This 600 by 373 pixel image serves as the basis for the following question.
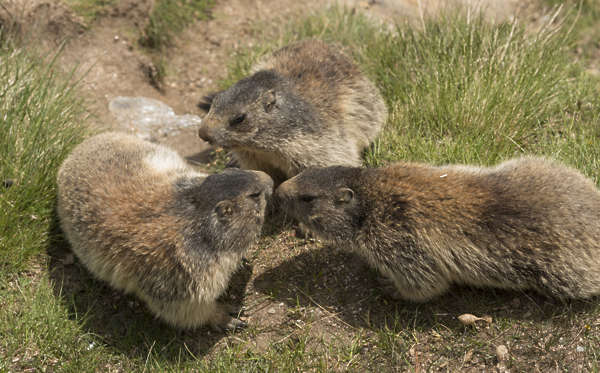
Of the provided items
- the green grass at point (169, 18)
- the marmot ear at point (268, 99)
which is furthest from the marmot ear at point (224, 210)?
the green grass at point (169, 18)

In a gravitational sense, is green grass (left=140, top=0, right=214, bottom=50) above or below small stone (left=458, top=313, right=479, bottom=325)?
above

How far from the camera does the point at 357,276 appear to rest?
5578mm

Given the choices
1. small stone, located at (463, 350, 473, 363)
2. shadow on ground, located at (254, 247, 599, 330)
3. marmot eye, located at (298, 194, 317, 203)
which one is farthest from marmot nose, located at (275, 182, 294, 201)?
small stone, located at (463, 350, 473, 363)

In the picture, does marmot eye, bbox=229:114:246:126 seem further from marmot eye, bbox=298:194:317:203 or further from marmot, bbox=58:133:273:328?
marmot eye, bbox=298:194:317:203

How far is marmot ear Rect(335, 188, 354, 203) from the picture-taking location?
5102mm

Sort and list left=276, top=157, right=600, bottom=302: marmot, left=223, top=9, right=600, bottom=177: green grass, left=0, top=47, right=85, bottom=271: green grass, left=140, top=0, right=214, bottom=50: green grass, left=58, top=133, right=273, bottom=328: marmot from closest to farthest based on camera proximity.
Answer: left=276, top=157, right=600, bottom=302: marmot → left=58, top=133, right=273, bottom=328: marmot → left=0, top=47, right=85, bottom=271: green grass → left=223, top=9, right=600, bottom=177: green grass → left=140, top=0, right=214, bottom=50: green grass

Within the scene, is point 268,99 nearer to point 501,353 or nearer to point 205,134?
point 205,134

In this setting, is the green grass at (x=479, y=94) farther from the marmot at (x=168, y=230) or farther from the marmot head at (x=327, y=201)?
the marmot at (x=168, y=230)

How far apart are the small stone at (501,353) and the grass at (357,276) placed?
2.5 inches

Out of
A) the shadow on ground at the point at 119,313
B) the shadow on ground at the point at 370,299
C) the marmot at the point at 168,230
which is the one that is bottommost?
the shadow on ground at the point at 119,313

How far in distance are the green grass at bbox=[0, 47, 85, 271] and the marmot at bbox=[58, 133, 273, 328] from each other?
0.67 metres

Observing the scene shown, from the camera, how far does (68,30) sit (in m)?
8.27

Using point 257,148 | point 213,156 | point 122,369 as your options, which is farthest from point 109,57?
point 122,369

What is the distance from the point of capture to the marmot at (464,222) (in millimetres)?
4449
